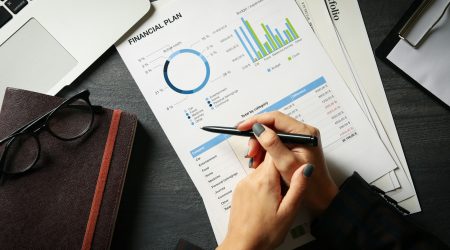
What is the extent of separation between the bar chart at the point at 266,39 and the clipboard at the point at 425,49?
17 cm

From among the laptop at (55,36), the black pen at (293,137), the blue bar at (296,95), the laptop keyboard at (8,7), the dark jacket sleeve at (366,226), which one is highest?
the laptop keyboard at (8,7)

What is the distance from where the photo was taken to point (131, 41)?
61cm

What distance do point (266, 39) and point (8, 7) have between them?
1.42ft

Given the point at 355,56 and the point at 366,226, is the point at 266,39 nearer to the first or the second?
the point at 355,56

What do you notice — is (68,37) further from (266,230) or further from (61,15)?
(266,230)

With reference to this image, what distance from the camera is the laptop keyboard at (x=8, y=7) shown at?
1.86 feet

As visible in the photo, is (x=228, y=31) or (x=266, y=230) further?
(x=228, y=31)

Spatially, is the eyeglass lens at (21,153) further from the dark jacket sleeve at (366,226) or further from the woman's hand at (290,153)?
the dark jacket sleeve at (366,226)

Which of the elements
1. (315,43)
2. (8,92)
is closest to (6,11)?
(8,92)

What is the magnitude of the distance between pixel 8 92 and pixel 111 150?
0.17 metres

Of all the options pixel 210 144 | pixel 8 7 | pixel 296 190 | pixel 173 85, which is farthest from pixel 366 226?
pixel 8 7

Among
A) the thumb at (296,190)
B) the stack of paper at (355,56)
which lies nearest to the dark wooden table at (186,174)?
the stack of paper at (355,56)

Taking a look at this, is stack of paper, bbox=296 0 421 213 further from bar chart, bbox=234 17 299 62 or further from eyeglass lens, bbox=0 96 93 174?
eyeglass lens, bbox=0 96 93 174

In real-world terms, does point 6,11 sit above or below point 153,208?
above
